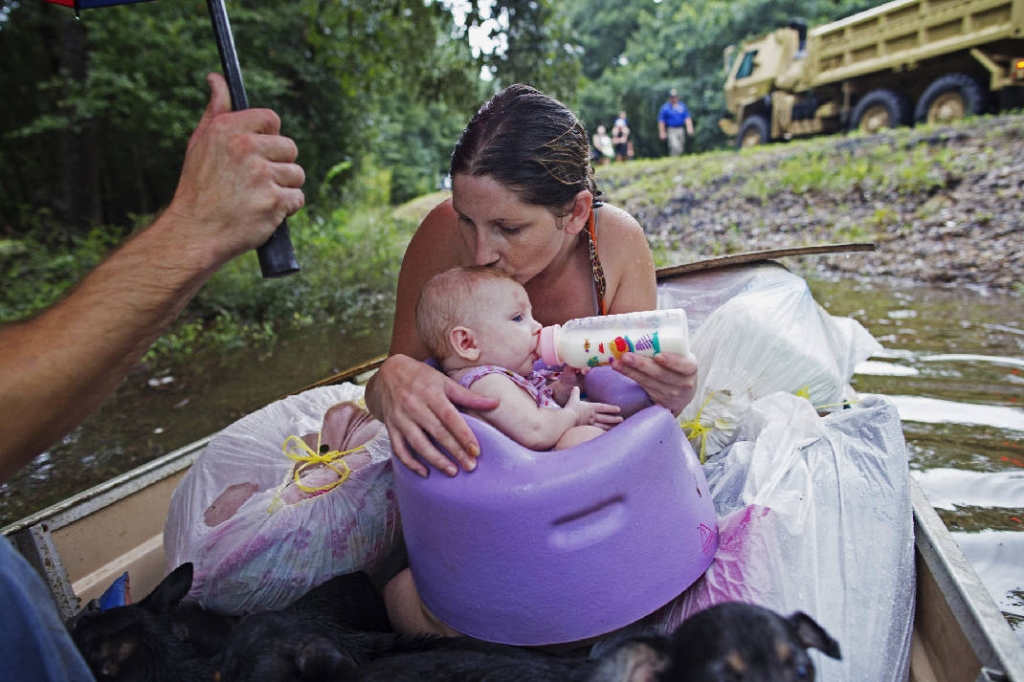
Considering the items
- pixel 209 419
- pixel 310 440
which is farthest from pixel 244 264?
pixel 310 440

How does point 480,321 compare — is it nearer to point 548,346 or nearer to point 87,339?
point 548,346

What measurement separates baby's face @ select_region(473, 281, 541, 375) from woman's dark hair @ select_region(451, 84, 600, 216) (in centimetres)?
31

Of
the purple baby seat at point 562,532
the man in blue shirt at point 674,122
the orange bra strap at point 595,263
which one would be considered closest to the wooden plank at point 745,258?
the orange bra strap at point 595,263

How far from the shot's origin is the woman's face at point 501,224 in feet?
6.56

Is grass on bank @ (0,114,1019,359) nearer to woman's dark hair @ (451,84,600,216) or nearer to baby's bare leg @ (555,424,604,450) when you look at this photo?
woman's dark hair @ (451,84,600,216)

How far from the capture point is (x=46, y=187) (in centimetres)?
1195

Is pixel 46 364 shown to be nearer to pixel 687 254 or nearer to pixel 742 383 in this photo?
pixel 742 383

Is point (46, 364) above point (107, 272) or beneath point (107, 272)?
beneath

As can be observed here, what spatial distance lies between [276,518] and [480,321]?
0.82 meters

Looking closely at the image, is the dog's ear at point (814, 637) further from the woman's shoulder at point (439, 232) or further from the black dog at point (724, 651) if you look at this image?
the woman's shoulder at point (439, 232)

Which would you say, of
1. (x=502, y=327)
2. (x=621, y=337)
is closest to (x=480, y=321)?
(x=502, y=327)

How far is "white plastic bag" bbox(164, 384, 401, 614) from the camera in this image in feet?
6.44

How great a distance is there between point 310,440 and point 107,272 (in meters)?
1.36

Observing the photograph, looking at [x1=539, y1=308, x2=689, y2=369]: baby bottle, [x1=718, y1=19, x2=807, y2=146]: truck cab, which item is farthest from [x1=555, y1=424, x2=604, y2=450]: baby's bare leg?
[x1=718, y1=19, x2=807, y2=146]: truck cab
